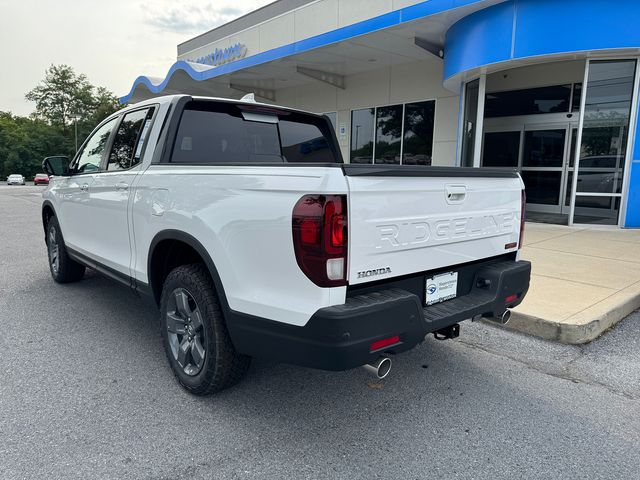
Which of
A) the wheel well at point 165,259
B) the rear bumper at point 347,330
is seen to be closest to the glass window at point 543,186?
the rear bumper at point 347,330

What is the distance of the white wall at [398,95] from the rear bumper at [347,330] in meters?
11.3

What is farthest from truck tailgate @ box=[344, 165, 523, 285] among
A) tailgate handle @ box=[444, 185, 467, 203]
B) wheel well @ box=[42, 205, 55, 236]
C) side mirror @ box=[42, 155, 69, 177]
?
wheel well @ box=[42, 205, 55, 236]

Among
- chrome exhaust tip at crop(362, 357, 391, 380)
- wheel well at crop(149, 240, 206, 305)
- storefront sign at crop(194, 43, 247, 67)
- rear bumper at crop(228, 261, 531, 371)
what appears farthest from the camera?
storefront sign at crop(194, 43, 247, 67)

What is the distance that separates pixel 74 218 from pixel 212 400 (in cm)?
291

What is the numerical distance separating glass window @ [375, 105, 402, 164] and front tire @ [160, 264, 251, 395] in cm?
1232

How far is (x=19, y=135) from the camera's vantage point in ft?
224

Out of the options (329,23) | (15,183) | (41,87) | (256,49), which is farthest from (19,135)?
(329,23)

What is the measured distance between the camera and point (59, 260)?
5.60 m

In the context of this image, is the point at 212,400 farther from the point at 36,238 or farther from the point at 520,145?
the point at 520,145

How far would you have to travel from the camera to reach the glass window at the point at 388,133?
48.6 feet

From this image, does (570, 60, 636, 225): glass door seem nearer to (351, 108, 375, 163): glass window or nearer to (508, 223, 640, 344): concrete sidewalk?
(508, 223, 640, 344): concrete sidewalk

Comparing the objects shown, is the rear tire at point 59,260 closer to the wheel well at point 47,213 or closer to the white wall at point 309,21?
the wheel well at point 47,213

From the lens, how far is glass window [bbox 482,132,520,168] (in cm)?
1387

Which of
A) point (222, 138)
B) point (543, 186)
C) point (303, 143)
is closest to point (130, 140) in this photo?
point (222, 138)
